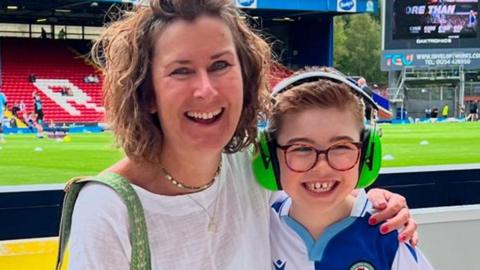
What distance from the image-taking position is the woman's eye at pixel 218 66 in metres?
1.40

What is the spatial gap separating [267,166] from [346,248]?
0.84ft

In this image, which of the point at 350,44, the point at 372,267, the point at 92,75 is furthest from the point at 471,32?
the point at 372,267

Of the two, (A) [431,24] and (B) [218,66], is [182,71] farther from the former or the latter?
(A) [431,24]

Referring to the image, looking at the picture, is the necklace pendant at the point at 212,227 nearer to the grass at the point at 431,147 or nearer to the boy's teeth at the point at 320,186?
the boy's teeth at the point at 320,186

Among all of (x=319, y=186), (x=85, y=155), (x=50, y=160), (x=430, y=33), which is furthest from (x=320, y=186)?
(x=430, y=33)

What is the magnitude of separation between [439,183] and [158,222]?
3.10 meters

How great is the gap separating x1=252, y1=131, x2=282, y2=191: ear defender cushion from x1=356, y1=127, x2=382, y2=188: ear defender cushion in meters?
0.19

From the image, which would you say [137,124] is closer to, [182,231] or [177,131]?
[177,131]

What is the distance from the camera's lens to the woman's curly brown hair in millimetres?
1411

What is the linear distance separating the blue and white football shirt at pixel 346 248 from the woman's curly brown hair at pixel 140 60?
1.20ft

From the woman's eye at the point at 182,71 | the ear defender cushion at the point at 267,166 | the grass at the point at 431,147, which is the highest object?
the woman's eye at the point at 182,71

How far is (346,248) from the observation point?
151 centimetres

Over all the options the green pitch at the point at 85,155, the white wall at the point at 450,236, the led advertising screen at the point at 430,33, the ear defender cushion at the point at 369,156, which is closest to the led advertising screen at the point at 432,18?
the led advertising screen at the point at 430,33

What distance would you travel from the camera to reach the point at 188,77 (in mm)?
1371
